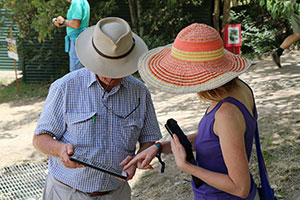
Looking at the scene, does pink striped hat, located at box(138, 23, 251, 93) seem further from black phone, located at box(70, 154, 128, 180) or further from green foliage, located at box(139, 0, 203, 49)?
green foliage, located at box(139, 0, 203, 49)

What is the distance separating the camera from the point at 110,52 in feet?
7.93

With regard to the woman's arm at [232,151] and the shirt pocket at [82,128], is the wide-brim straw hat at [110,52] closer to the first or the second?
the shirt pocket at [82,128]

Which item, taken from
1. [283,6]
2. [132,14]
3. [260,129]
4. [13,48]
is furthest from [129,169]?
[132,14]

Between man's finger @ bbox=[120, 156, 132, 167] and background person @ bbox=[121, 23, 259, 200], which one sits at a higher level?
background person @ bbox=[121, 23, 259, 200]

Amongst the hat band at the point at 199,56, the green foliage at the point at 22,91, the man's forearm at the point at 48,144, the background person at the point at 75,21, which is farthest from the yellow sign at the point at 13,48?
the hat band at the point at 199,56

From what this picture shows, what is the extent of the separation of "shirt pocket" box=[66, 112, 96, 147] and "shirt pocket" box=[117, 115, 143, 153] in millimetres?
186

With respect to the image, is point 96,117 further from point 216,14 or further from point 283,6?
point 216,14

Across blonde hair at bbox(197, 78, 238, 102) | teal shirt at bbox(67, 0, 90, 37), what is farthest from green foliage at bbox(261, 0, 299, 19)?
teal shirt at bbox(67, 0, 90, 37)

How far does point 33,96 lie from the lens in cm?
1054

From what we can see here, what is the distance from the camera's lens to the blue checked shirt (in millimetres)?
2355

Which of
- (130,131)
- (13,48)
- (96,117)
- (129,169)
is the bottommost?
(13,48)

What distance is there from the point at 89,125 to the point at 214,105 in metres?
0.83

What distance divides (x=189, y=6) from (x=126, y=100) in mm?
10362

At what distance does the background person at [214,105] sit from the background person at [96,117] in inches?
17.5
